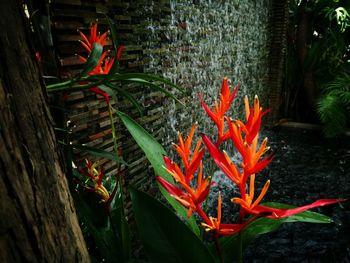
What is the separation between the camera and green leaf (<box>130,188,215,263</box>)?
0.54m

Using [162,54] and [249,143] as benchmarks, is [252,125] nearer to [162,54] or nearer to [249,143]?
[249,143]

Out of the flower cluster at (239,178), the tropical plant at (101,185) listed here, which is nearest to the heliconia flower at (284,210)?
the flower cluster at (239,178)

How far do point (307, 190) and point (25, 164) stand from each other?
3033 mm

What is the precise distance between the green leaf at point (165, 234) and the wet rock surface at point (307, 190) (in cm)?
99

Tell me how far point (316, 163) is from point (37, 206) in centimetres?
371

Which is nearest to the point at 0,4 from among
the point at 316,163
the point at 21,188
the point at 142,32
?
the point at 21,188

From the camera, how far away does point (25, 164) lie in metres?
0.42

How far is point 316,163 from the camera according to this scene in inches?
143

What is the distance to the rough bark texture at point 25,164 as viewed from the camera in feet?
1.29

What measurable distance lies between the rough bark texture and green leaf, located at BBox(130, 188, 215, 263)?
0.42ft

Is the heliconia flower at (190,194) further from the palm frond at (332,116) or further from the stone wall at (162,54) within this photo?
the palm frond at (332,116)

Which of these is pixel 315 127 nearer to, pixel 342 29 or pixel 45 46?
pixel 342 29

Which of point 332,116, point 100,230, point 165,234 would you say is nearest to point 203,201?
point 165,234

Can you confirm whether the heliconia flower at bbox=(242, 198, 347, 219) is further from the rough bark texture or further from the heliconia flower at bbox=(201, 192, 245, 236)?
the rough bark texture
